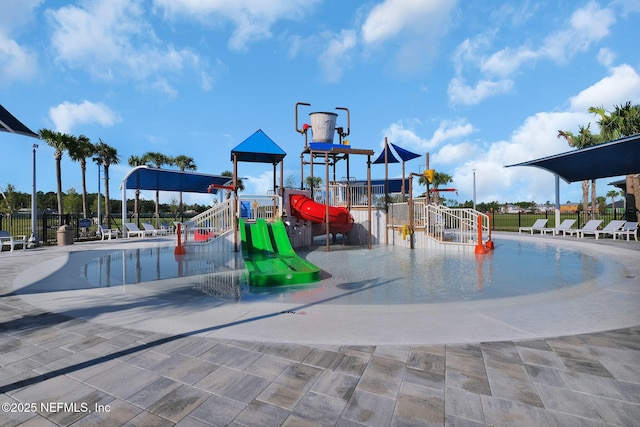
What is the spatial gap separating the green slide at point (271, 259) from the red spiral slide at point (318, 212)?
1.99m

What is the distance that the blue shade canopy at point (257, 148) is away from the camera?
47.1ft

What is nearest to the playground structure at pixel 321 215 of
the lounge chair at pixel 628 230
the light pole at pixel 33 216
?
the light pole at pixel 33 216

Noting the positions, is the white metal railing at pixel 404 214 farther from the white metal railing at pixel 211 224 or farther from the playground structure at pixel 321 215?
the white metal railing at pixel 211 224

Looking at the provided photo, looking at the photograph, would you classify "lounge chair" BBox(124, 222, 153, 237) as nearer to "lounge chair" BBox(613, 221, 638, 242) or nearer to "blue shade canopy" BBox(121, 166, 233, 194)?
"blue shade canopy" BBox(121, 166, 233, 194)

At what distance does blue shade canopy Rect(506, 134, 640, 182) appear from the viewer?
45.8 ft

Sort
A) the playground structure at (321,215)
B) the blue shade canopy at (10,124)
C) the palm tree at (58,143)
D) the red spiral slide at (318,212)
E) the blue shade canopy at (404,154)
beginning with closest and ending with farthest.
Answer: the blue shade canopy at (10,124) < the playground structure at (321,215) < the red spiral slide at (318,212) < the blue shade canopy at (404,154) < the palm tree at (58,143)

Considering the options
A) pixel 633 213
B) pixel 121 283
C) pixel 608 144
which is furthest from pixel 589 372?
pixel 633 213

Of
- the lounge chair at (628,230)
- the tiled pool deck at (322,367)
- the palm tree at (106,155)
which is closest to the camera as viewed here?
the tiled pool deck at (322,367)

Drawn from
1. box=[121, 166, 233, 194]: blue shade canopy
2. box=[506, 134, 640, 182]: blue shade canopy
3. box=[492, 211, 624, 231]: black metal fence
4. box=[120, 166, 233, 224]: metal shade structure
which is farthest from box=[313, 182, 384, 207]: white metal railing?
box=[492, 211, 624, 231]: black metal fence

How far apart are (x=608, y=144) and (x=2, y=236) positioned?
24923mm

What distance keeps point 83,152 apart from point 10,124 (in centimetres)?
3022

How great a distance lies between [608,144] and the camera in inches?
520

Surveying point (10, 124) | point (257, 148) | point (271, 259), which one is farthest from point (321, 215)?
point (10, 124)

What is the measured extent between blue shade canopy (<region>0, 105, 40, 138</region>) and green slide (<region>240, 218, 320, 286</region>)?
578 cm
